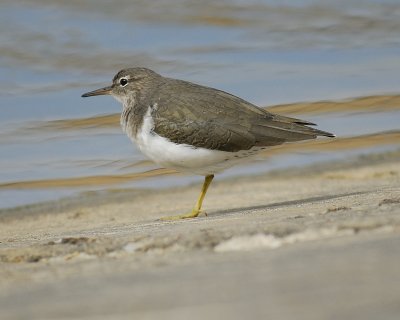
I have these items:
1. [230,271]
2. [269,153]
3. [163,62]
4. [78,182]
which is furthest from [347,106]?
[230,271]

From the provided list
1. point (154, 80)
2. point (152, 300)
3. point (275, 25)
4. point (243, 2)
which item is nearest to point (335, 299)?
point (152, 300)

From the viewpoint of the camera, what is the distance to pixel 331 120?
32.8 ft

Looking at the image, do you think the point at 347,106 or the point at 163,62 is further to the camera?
the point at 163,62

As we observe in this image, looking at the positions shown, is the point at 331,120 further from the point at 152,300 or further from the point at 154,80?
the point at 152,300

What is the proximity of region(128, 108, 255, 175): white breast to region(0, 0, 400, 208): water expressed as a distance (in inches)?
77.9

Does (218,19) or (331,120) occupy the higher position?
(218,19)

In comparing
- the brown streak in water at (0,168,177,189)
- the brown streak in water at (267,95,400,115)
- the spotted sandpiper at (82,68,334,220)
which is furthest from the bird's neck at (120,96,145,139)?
the brown streak in water at (267,95,400,115)

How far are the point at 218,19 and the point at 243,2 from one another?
0.88 meters

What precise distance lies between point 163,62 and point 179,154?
512 centimetres

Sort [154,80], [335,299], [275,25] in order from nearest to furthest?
1. [335,299]
2. [154,80]
3. [275,25]

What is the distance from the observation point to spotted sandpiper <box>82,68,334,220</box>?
6.64 metres

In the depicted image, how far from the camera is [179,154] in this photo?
664cm

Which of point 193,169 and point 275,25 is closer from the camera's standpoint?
point 193,169

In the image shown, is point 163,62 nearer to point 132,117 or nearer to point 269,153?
point 269,153
